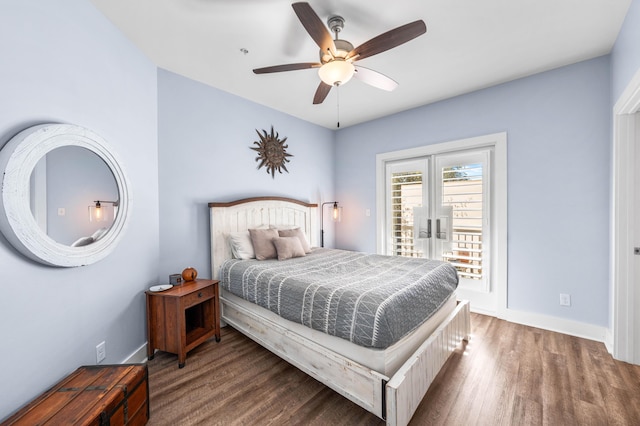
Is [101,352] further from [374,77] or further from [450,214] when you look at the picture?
[450,214]

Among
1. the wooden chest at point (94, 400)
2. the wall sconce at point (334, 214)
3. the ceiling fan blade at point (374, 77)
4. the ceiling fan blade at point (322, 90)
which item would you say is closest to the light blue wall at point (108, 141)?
the wooden chest at point (94, 400)

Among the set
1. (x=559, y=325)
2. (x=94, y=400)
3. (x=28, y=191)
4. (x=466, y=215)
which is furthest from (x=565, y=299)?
(x=28, y=191)

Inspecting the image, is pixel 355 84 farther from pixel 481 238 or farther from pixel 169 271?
pixel 169 271

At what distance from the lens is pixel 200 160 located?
299 centimetres

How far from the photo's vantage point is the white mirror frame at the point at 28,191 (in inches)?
49.7

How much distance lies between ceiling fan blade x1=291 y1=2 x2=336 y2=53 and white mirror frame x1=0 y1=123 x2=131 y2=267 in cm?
153

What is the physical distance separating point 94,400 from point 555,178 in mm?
4139

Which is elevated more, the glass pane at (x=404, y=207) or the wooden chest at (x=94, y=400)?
the glass pane at (x=404, y=207)

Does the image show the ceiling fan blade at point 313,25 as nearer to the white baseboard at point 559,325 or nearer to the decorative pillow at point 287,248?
the decorative pillow at point 287,248

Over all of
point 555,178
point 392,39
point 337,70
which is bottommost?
point 555,178

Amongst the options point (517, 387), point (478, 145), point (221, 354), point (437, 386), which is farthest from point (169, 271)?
point (478, 145)

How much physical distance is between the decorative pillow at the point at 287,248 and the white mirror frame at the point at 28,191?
1.68m

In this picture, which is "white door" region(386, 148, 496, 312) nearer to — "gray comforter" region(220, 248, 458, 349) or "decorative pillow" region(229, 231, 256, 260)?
"gray comforter" region(220, 248, 458, 349)

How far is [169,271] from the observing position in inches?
106
